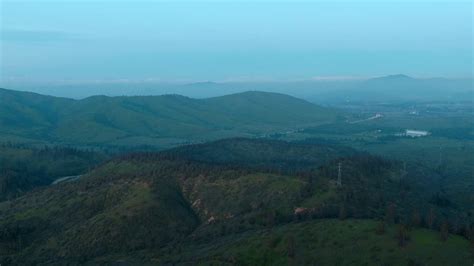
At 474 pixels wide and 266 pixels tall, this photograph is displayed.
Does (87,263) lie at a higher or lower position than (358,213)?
lower

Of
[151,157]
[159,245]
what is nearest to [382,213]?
[159,245]

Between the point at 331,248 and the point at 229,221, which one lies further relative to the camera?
the point at 229,221

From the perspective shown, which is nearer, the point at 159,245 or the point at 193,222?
the point at 159,245

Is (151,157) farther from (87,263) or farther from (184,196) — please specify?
(87,263)

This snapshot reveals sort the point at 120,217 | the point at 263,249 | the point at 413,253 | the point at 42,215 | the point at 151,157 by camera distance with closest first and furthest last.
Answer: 1. the point at 413,253
2. the point at 263,249
3. the point at 120,217
4. the point at 42,215
5. the point at 151,157

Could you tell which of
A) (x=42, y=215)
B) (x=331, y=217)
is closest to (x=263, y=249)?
(x=331, y=217)

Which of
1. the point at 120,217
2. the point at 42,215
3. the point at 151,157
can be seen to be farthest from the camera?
the point at 151,157

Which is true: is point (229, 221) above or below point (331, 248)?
below

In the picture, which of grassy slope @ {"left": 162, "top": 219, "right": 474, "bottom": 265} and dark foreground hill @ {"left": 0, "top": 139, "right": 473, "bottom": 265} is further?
dark foreground hill @ {"left": 0, "top": 139, "right": 473, "bottom": 265}
